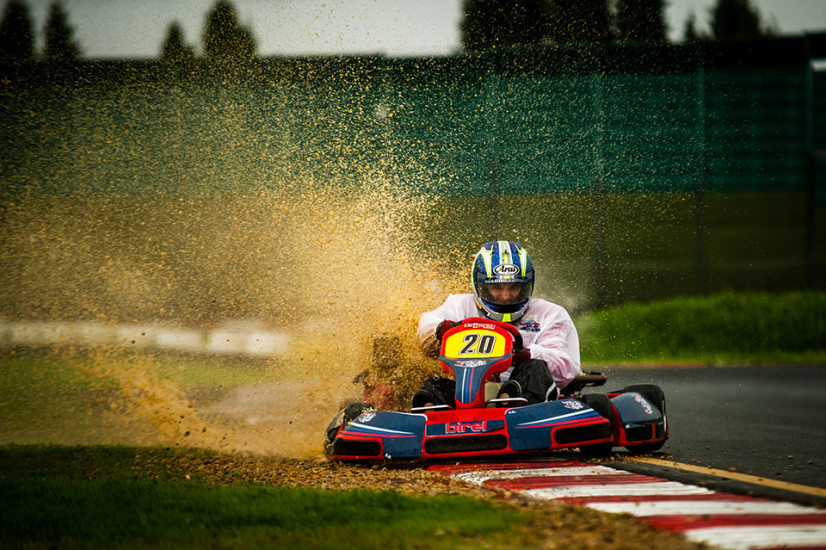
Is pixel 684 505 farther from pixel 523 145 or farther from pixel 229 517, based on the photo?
pixel 523 145

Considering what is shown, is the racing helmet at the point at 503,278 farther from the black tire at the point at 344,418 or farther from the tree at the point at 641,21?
the tree at the point at 641,21

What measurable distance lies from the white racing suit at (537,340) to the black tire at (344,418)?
584 millimetres

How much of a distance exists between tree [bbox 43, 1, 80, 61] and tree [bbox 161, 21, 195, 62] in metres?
1.57

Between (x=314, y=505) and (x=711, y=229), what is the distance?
62.1ft

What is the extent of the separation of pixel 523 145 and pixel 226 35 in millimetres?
7737

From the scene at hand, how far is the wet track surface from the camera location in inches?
260

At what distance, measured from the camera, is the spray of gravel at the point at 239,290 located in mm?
8711

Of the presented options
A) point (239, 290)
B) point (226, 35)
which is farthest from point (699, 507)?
point (239, 290)

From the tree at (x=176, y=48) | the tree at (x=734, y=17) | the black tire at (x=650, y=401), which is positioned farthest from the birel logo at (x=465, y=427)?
the tree at (x=734, y=17)

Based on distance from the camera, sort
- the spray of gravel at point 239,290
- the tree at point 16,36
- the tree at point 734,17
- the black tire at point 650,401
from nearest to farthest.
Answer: the black tire at point 650,401
the spray of gravel at point 239,290
the tree at point 16,36
the tree at point 734,17

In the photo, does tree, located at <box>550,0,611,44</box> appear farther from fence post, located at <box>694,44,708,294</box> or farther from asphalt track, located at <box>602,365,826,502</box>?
asphalt track, located at <box>602,365,826,502</box>

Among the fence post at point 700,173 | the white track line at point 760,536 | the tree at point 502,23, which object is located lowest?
the white track line at point 760,536

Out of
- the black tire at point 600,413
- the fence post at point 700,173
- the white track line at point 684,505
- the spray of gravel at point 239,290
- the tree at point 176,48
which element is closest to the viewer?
the white track line at point 684,505

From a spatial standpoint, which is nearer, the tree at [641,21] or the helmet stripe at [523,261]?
the helmet stripe at [523,261]
